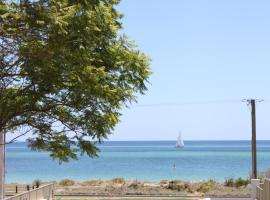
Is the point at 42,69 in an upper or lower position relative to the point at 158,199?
upper

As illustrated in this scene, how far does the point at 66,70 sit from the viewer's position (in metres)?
17.0

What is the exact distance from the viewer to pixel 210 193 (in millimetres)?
47469

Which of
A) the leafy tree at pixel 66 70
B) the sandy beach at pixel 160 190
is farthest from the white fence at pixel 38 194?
the sandy beach at pixel 160 190

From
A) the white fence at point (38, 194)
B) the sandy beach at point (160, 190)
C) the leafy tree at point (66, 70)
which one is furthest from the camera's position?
the sandy beach at point (160, 190)

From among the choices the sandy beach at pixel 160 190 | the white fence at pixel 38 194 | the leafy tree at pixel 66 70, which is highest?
the leafy tree at pixel 66 70

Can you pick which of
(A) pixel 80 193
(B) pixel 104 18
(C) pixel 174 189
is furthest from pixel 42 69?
(C) pixel 174 189

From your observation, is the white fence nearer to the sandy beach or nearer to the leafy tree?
the leafy tree

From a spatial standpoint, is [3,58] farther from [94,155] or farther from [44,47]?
[94,155]

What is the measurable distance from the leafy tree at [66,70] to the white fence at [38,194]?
14.1 ft

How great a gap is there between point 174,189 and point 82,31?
3622 cm

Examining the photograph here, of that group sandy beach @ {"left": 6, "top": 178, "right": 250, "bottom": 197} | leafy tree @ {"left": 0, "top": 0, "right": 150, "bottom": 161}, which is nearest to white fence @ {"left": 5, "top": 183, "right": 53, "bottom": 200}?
leafy tree @ {"left": 0, "top": 0, "right": 150, "bottom": 161}

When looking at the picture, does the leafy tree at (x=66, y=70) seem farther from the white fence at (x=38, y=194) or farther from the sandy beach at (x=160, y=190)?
the sandy beach at (x=160, y=190)

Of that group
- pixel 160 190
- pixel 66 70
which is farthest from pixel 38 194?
pixel 160 190

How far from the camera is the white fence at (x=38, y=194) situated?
2465 centimetres
